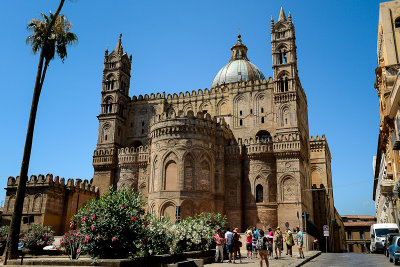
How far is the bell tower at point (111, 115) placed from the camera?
46.1 m

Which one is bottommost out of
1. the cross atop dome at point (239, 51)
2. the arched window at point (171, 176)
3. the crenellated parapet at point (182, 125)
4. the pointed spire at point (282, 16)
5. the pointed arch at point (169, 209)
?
the pointed arch at point (169, 209)

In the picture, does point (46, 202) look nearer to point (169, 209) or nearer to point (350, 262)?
point (169, 209)

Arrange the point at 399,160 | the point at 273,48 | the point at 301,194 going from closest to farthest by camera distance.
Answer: the point at 399,160, the point at 301,194, the point at 273,48

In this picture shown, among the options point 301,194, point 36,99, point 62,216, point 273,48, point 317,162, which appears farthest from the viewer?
point 317,162

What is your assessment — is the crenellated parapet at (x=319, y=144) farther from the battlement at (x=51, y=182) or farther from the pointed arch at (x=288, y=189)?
the battlement at (x=51, y=182)

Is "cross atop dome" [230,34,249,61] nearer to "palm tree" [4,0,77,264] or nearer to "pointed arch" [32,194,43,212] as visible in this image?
"pointed arch" [32,194,43,212]

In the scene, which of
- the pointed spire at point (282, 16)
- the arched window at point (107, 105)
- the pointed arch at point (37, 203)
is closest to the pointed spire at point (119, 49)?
the arched window at point (107, 105)

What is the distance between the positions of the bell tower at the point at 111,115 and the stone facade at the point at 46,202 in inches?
169

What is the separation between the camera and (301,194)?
125 ft

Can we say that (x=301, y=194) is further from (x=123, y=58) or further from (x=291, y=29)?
(x=123, y=58)

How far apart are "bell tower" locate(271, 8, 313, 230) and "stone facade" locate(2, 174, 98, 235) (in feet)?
76.9

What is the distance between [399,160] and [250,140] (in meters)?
17.2

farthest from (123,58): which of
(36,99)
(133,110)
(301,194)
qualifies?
(36,99)

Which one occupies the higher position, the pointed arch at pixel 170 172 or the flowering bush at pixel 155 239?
the pointed arch at pixel 170 172
